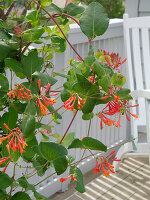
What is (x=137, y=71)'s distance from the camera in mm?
2818

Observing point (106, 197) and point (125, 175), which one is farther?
point (125, 175)

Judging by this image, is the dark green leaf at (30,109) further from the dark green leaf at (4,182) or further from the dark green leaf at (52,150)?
the dark green leaf at (4,182)

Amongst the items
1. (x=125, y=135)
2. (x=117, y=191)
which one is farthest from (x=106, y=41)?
(x=117, y=191)

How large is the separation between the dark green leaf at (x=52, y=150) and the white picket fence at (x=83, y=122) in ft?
3.74

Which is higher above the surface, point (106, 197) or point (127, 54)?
point (127, 54)

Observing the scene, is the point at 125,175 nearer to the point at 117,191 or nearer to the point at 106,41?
the point at 117,191

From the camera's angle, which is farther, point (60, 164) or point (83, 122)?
point (83, 122)

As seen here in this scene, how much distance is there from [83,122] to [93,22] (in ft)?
5.64

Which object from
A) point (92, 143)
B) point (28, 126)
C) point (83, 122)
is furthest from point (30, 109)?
point (83, 122)

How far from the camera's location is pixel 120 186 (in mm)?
2424

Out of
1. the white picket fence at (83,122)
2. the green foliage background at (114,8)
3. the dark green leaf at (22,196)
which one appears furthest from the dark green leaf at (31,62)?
the green foliage background at (114,8)

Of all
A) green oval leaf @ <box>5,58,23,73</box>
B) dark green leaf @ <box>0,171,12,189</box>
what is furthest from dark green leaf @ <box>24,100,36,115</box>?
dark green leaf @ <box>0,171,12,189</box>

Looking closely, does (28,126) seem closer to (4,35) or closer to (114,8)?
(4,35)

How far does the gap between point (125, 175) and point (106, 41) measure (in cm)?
100
